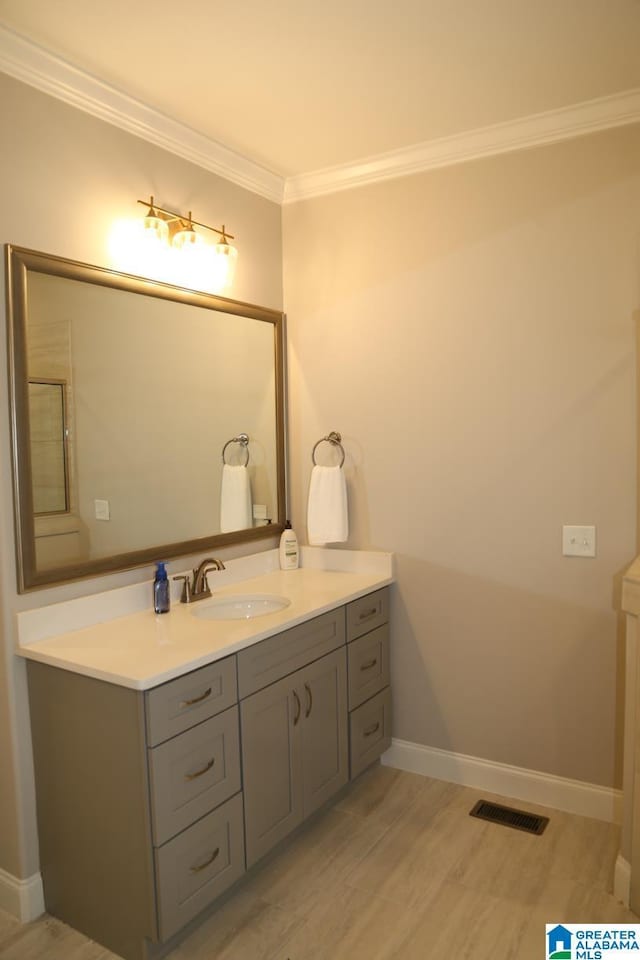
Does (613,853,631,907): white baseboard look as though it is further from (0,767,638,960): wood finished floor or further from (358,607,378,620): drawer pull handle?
(358,607,378,620): drawer pull handle

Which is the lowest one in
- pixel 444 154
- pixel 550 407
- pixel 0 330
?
pixel 550 407

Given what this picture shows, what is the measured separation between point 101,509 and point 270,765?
0.98m

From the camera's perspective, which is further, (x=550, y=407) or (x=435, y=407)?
(x=435, y=407)

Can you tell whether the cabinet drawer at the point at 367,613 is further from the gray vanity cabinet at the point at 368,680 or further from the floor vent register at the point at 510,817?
the floor vent register at the point at 510,817

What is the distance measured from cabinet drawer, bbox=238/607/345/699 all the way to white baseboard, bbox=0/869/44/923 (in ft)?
2.77

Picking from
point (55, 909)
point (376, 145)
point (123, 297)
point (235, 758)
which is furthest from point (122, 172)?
point (55, 909)

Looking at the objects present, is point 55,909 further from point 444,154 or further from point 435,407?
point 444,154

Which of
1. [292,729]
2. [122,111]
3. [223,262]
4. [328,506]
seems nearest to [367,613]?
[328,506]

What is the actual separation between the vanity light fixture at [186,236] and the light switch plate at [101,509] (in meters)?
0.91

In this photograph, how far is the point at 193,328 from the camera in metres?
2.62

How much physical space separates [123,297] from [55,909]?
1.91 meters

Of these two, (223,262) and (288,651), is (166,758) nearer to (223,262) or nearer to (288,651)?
(288,651)
